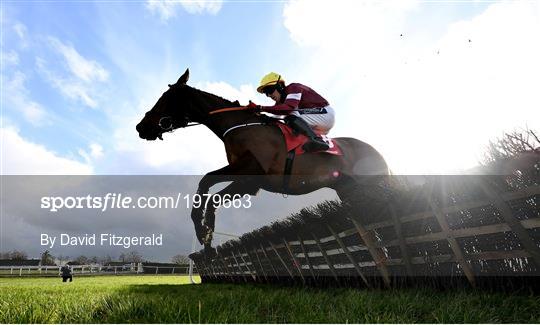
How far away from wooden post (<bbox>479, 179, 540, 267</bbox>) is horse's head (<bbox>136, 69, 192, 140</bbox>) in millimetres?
4140

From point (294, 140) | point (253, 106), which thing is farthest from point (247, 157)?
point (253, 106)

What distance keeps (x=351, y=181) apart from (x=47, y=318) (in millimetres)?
3997

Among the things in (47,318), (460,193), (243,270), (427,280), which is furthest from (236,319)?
(243,270)

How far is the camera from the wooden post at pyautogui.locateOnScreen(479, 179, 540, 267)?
4590 millimetres

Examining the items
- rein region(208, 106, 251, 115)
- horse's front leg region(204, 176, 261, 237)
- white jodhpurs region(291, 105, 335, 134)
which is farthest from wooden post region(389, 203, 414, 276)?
rein region(208, 106, 251, 115)

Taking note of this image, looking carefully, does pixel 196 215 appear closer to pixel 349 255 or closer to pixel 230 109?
pixel 230 109

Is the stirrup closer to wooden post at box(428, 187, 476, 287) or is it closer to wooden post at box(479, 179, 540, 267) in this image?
wooden post at box(428, 187, 476, 287)

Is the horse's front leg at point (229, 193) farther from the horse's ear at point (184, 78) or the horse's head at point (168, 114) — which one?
the horse's ear at point (184, 78)

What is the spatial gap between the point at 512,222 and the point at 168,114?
481cm

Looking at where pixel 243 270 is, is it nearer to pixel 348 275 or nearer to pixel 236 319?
pixel 348 275

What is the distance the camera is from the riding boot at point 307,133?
5.27 metres

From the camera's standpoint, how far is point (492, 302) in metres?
4.55

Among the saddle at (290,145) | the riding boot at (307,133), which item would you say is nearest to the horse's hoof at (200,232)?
the saddle at (290,145)

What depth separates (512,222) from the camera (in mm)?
4645
